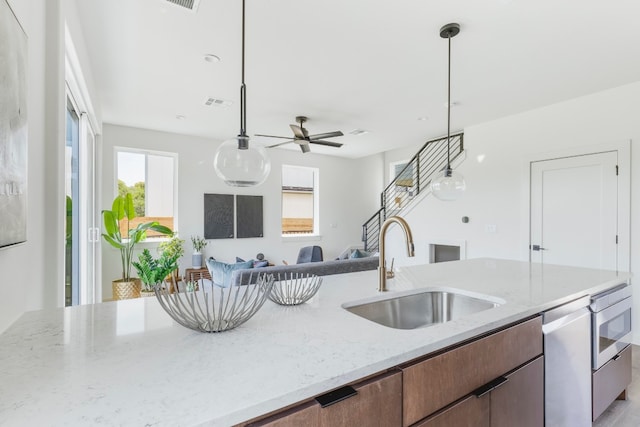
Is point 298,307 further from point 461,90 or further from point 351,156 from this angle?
point 351,156

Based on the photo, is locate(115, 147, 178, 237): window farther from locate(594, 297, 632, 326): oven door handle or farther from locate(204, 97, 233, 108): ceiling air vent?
locate(594, 297, 632, 326): oven door handle

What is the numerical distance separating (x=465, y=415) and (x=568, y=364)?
0.90 m

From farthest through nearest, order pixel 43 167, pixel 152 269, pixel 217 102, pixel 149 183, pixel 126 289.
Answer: pixel 149 183
pixel 152 269
pixel 126 289
pixel 217 102
pixel 43 167

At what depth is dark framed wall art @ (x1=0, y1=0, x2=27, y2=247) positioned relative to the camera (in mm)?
936

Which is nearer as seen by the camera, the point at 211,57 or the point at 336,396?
the point at 336,396

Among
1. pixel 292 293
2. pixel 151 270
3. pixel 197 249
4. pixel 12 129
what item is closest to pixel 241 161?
pixel 292 293

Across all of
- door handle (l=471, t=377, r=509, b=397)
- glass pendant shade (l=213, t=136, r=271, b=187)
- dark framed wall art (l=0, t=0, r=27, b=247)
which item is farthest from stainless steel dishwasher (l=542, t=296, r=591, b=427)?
dark framed wall art (l=0, t=0, r=27, b=247)

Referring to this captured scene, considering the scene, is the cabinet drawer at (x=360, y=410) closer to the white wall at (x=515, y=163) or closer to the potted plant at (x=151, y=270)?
the potted plant at (x=151, y=270)

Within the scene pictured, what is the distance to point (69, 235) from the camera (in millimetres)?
2721

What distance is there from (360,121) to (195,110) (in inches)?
93.3

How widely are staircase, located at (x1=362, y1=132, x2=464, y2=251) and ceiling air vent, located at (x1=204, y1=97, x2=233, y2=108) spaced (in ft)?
11.6

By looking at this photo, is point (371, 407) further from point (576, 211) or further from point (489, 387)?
point (576, 211)

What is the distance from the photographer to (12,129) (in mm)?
1000

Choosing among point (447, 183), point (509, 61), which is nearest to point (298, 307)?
point (447, 183)
